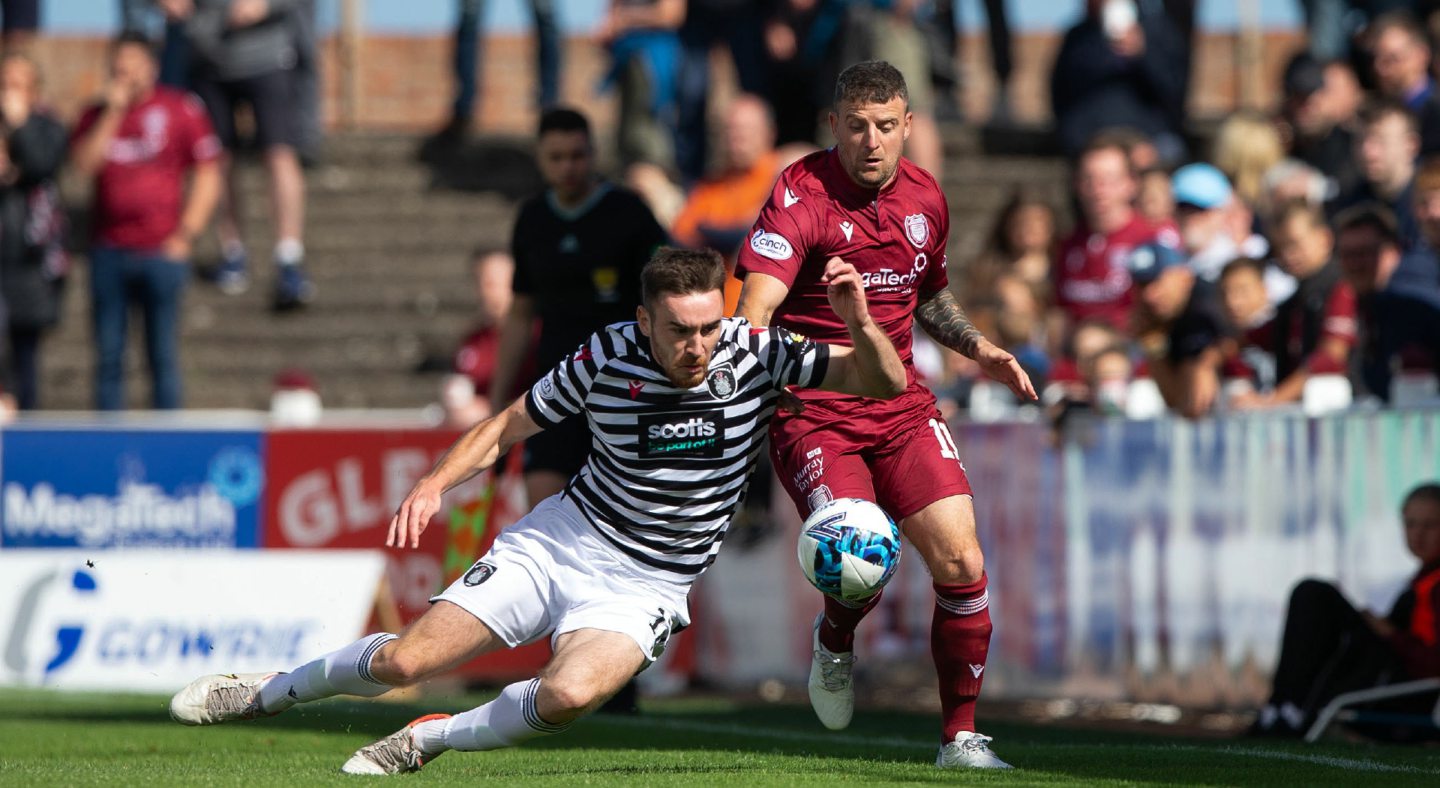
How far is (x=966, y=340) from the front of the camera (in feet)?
27.7

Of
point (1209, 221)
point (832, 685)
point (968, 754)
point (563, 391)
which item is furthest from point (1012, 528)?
point (563, 391)

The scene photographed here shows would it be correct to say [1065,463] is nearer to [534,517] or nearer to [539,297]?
[539,297]

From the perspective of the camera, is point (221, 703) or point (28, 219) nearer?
point (221, 703)

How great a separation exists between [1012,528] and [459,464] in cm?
630

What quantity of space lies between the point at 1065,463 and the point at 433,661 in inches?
242

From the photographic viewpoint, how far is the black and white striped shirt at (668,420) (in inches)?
306

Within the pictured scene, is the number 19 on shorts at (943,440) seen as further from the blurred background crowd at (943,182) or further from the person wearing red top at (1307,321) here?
the person wearing red top at (1307,321)

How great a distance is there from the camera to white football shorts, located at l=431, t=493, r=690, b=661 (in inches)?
304

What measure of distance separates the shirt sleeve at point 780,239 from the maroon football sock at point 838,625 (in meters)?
1.31

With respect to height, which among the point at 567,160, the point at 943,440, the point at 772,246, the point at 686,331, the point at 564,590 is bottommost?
the point at 564,590

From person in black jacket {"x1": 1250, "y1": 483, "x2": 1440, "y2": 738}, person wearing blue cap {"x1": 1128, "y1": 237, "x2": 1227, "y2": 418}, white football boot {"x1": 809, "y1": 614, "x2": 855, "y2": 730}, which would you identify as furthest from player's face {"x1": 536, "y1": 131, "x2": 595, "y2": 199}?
person in black jacket {"x1": 1250, "y1": 483, "x2": 1440, "y2": 738}

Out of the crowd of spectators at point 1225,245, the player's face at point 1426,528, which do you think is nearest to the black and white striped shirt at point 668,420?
the player's face at point 1426,528

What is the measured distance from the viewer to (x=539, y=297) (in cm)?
1055

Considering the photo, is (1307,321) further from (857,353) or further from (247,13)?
(247,13)
